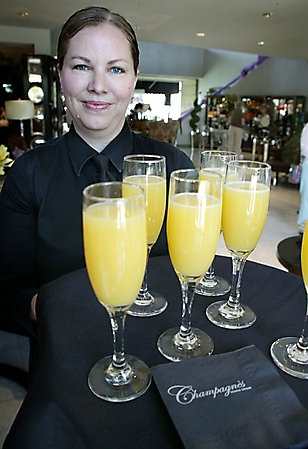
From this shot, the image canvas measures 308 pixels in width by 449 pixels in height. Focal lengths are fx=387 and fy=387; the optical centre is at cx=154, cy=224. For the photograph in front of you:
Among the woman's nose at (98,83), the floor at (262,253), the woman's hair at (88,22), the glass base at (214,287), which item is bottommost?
the floor at (262,253)

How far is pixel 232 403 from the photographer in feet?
1.96

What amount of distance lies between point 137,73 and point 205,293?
34.5 inches

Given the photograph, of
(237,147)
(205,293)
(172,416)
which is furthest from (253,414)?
(237,147)

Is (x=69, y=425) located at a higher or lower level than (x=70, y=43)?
lower

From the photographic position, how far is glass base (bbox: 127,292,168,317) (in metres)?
0.88

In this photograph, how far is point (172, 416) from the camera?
0.57 metres

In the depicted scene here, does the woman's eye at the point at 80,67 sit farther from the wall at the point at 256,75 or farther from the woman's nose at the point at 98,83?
the wall at the point at 256,75

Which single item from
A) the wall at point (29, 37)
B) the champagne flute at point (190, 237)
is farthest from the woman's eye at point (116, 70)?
the wall at point (29, 37)

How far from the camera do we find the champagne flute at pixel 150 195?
89 cm

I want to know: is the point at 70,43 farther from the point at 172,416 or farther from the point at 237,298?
the point at 172,416

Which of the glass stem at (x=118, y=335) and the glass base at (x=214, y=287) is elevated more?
the glass stem at (x=118, y=335)

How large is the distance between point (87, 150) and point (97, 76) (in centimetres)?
26

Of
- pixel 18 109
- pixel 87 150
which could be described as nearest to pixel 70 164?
pixel 87 150

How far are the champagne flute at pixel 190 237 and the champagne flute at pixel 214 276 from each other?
0.23 metres
